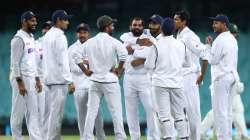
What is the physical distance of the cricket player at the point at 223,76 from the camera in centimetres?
1530

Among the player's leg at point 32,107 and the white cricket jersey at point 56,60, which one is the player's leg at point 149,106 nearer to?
the white cricket jersey at point 56,60

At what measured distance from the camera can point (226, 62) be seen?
15.3 meters

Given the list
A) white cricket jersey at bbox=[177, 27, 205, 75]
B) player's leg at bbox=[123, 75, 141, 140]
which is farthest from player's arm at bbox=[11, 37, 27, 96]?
white cricket jersey at bbox=[177, 27, 205, 75]

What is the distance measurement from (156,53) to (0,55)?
496 inches

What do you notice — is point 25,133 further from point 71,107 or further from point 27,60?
point 27,60

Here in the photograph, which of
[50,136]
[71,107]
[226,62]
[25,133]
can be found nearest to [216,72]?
[226,62]

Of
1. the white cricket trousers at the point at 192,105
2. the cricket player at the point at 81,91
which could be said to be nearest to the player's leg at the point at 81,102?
the cricket player at the point at 81,91

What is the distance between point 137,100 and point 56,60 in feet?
5.51

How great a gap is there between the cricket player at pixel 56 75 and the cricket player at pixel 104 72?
1.22ft

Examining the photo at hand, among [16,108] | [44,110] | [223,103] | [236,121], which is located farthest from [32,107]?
[236,121]

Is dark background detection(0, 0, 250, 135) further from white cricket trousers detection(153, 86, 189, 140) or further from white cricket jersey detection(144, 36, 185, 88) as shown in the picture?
white cricket jersey detection(144, 36, 185, 88)

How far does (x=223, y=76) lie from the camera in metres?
15.3

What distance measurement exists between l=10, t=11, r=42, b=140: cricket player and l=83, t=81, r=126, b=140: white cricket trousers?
0.85 metres

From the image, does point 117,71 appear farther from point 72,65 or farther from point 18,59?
point 72,65
